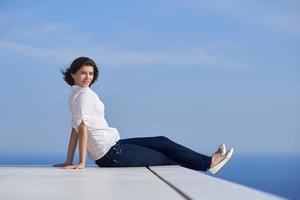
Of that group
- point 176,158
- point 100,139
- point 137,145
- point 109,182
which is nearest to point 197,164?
point 176,158

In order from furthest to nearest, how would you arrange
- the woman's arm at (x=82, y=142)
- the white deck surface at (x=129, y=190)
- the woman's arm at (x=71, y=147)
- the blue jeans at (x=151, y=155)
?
the woman's arm at (x=71, y=147), the blue jeans at (x=151, y=155), the woman's arm at (x=82, y=142), the white deck surface at (x=129, y=190)

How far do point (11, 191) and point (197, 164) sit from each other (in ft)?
6.26

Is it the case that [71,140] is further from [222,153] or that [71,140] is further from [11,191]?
[11,191]

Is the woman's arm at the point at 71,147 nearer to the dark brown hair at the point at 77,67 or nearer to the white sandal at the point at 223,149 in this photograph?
the dark brown hair at the point at 77,67

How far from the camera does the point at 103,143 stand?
3.72 m

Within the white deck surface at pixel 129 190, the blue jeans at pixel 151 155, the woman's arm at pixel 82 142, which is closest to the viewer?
the white deck surface at pixel 129 190

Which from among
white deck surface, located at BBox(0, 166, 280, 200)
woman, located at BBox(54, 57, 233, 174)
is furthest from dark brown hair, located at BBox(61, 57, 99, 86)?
white deck surface, located at BBox(0, 166, 280, 200)

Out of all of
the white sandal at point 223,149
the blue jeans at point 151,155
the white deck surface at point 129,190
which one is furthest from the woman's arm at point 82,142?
the white deck surface at point 129,190

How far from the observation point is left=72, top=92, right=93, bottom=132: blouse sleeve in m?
3.63

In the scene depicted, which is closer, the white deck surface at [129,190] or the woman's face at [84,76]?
the white deck surface at [129,190]

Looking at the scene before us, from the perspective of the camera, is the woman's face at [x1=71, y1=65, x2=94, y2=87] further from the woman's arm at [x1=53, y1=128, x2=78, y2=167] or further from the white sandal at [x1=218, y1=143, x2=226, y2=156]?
the white sandal at [x1=218, y1=143, x2=226, y2=156]

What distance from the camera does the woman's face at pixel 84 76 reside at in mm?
3820

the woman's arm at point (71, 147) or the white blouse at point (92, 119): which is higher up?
the white blouse at point (92, 119)

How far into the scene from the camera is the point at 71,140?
12.8ft
